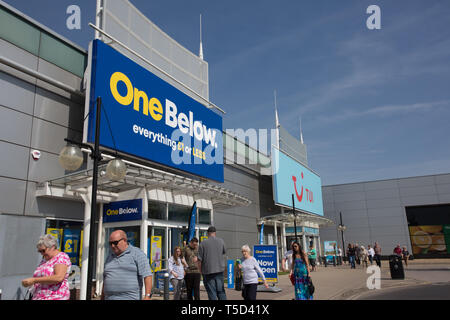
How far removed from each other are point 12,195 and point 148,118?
249 inches

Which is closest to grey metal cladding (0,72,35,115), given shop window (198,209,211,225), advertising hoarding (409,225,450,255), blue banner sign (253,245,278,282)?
shop window (198,209,211,225)

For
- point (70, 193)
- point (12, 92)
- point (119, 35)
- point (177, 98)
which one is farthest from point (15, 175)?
point (177, 98)

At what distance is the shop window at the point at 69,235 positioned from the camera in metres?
12.2

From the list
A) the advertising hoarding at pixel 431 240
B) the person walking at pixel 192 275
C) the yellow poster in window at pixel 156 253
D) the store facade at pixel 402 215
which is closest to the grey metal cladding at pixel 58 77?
the yellow poster in window at pixel 156 253

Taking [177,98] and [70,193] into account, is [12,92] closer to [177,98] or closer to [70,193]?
[70,193]

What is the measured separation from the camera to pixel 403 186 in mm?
45469

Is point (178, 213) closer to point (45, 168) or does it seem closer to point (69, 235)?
point (69, 235)

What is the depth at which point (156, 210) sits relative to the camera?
48.7 feet

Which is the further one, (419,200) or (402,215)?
(402,215)

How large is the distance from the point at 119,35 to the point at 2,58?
18.2 feet

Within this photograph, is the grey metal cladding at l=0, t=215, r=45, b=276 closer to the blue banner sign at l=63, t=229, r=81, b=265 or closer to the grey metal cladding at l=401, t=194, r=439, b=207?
the blue banner sign at l=63, t=229, r=81, b=265

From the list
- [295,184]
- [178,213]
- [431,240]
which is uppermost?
[295,184]

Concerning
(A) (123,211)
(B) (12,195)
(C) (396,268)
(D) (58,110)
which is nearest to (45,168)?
(B) (12,195)

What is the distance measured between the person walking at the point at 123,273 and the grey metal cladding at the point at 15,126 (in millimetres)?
8616
